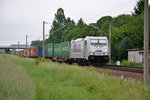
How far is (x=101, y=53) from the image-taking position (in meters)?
21.0

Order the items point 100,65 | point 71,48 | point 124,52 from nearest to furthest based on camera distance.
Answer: point 100,65, point 71,48, point 124,52

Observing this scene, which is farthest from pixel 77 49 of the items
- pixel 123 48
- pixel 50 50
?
pixel 123 48

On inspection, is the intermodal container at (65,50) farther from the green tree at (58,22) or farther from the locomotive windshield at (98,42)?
the green tree at (58,22)

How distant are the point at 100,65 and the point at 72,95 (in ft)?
50.3

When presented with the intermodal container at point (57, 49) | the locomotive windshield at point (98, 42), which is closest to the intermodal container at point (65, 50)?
the intermodal container at point (57, 49)

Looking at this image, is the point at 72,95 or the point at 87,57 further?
the point at 87,57

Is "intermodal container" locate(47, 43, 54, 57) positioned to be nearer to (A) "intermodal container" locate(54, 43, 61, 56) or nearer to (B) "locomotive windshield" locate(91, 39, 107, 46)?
(A) "intermodal container" locate(54, 43, 61, 56)

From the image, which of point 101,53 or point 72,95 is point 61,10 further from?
point 72,95

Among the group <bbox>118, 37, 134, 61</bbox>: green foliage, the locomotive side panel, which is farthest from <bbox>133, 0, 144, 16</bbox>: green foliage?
the locomotive side panel

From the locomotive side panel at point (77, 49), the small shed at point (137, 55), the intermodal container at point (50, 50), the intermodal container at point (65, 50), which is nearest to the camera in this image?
the locomotive side panel at point (77, 49)

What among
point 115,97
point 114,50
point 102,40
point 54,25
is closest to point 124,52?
point 114,50

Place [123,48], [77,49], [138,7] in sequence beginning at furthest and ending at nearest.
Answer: [138,7] → [123,48] → [77,49]

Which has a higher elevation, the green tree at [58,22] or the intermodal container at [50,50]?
the green tree at [58,22]

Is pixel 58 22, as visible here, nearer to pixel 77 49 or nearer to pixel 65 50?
pixel 65 50
